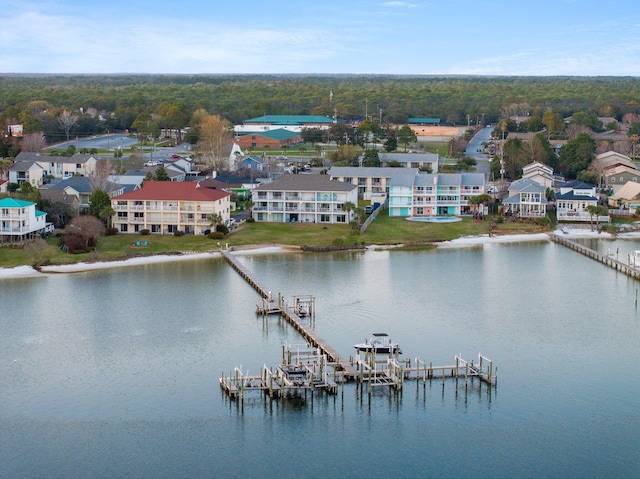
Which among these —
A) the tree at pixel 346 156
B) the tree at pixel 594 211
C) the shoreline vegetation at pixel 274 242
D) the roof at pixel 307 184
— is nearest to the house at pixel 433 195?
the shoreline vegetation at pixel 274 242

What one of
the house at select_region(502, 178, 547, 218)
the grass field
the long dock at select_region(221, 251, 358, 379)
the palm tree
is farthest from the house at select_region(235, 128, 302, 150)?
the long dock at select_region(221, 251, 358, 379)

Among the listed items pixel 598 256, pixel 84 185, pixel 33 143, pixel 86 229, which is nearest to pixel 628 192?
pixel 598 256

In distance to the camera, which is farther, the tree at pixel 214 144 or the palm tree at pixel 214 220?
the tree at pixel 214 144

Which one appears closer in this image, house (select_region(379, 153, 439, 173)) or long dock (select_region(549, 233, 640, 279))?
long dock (select_region(549, 233, 640, 279))

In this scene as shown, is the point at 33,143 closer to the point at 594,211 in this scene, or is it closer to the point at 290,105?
the point at 594,211

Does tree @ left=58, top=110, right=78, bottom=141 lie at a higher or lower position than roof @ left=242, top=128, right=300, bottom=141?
Answer: higher

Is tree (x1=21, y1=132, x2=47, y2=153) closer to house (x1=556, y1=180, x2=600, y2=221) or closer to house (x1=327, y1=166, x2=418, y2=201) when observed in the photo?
house (x1=327, y1=166, x2=418, y2=201)

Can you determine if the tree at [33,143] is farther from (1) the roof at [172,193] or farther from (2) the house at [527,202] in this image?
(2) the house at [527,202]

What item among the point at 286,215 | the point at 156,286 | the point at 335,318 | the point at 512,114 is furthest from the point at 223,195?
the point at 512,114
